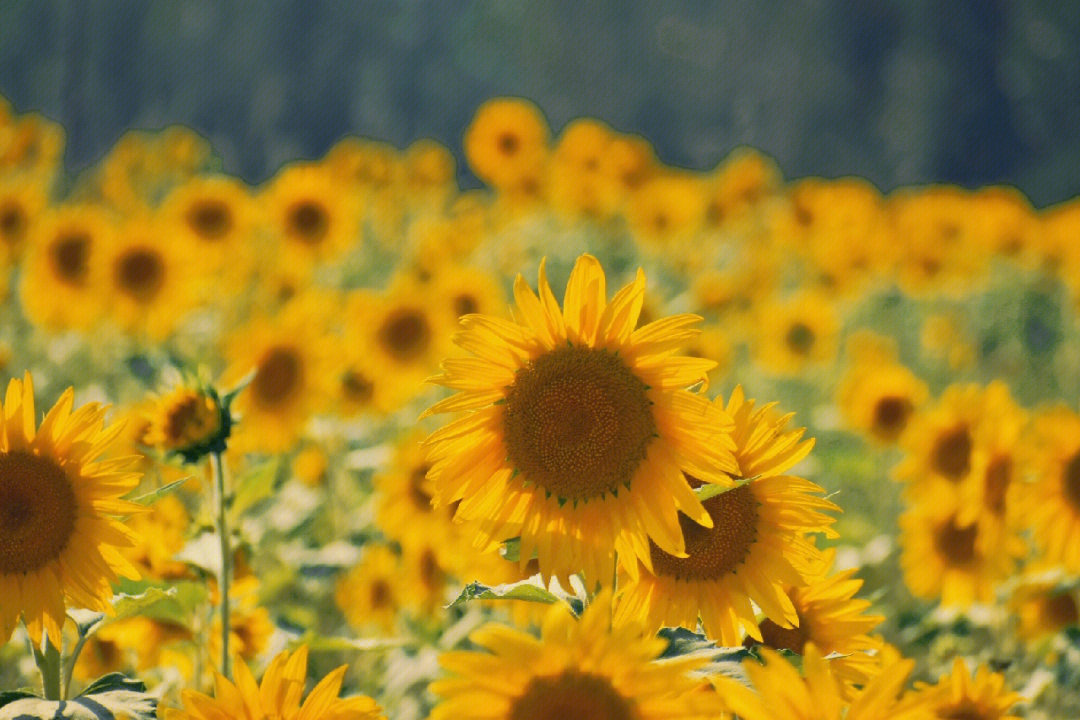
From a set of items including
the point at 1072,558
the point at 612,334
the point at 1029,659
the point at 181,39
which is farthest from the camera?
the point at 181,39

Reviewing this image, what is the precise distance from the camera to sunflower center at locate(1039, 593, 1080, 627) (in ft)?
7.16

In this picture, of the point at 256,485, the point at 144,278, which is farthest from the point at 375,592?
the point at 144,278

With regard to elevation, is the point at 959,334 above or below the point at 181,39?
below

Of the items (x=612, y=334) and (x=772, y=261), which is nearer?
(x=612, y=334)

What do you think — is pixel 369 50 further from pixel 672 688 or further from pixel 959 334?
pixel 672 688

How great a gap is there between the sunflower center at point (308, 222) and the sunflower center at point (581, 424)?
10.9 feet

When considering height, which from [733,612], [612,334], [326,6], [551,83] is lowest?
[733,612]

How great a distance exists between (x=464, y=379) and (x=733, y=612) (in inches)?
15.7

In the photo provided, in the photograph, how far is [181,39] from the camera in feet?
37.1

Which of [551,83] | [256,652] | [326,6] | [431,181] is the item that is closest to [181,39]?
[326,6]

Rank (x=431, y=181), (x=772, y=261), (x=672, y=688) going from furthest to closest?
(x=431, y=181) → (x=772, y=261) → (x=672, y=688)

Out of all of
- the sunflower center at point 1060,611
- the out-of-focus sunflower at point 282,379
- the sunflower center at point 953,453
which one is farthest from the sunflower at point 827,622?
the out-of-focus sunflower at point 282,379

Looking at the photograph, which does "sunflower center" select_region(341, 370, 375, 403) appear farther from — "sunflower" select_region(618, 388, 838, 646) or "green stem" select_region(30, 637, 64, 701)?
"sunflower" select_region(618, 388, 838, 646)

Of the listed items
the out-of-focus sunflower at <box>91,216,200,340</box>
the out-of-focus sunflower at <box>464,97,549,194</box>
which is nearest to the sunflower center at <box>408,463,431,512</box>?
the out-of-focus sunflower at <box>91,216,200,340</box>
